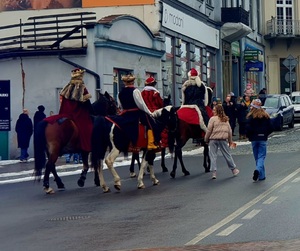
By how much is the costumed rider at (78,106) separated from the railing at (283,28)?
48115mm

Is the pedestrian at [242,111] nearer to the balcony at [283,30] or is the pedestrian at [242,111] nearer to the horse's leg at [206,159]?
the horse's leg at [206,159]

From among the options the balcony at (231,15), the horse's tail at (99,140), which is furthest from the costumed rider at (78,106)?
the balcony at (231,15)

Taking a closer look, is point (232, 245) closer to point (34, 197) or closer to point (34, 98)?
point (34, 197)

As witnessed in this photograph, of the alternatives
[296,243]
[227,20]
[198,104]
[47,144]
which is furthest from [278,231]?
[227,20]

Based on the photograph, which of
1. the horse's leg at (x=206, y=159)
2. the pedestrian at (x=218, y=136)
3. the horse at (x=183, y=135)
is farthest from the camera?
the horse's leg at (x=206, y=159)

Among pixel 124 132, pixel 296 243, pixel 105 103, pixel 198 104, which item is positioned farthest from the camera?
pixel 198 104

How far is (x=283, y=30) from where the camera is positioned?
6619 centimetres

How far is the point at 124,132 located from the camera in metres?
17.4

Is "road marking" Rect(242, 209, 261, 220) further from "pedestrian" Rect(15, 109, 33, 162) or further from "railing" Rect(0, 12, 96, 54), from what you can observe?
"railing" Rect(0, 12, 96, 54)

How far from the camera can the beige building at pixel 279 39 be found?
216 ft

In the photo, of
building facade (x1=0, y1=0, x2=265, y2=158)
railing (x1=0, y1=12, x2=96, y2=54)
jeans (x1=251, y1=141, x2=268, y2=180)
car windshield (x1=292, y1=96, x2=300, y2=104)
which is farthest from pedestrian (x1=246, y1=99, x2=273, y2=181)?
car windshield (x1=292, y1=96, x2=300, y2=104)

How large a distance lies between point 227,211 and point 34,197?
16.8 ft

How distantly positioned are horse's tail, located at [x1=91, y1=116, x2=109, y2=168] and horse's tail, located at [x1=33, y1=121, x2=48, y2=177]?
3.66ft

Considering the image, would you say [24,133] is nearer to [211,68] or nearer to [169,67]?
[169,67]
